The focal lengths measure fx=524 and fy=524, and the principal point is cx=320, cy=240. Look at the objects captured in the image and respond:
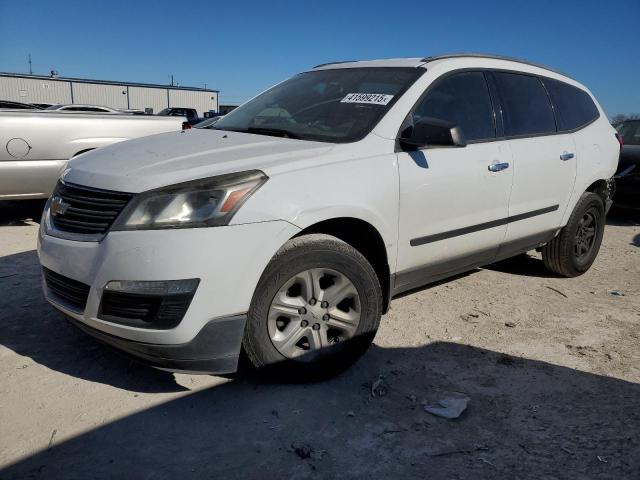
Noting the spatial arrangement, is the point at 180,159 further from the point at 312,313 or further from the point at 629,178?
the point at 629,178

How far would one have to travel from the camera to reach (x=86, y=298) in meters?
2.42

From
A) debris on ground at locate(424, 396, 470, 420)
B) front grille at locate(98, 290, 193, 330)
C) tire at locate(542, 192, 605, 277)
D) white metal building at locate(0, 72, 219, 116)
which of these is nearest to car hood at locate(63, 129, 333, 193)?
front grille at locate(98, 290, 193, 330)

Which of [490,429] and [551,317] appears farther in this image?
[551,317]

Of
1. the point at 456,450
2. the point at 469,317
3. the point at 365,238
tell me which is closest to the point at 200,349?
the point at 365,238

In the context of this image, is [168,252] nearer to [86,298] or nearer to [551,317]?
[86,298]

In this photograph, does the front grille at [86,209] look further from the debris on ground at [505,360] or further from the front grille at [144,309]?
the debris on ground at [505,360]

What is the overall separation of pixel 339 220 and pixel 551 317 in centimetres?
212

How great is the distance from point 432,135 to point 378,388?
55.8 inches

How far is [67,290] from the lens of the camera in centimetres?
254

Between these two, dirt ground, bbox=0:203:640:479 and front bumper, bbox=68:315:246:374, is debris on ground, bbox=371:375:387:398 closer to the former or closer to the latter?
dirt ground, bbox=0:203:640:479

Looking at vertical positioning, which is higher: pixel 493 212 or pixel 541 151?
pixel 541 151

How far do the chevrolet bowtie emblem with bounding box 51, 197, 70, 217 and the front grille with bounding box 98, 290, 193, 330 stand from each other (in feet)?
1.88

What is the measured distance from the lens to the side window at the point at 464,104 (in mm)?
3318

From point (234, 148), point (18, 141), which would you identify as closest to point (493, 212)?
point (234, 148)
